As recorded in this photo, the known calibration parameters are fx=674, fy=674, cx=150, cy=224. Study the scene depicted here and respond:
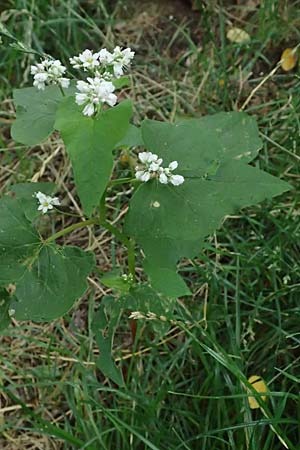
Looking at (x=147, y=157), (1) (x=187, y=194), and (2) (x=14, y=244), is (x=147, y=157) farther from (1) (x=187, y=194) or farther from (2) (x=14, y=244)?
(2) (x=14, y=244)

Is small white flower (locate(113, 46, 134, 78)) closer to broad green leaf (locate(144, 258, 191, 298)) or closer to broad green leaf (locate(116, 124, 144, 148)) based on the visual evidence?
broad green leaf (locate(116, 124, 144, 148))

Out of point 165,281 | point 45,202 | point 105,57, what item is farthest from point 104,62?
point 165,281

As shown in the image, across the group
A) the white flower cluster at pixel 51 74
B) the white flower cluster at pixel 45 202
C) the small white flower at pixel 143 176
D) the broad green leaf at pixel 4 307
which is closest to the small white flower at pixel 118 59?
the white flower cluster at pixel 51 74

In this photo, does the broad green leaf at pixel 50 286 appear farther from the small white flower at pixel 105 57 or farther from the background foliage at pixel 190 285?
the small white flower at pixel 105 57

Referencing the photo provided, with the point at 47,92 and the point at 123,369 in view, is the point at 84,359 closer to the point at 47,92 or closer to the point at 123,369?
the point at 123,369

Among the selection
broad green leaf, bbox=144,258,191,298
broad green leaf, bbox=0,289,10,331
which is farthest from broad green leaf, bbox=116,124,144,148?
broad green leaf, bbox=0,289,10,331

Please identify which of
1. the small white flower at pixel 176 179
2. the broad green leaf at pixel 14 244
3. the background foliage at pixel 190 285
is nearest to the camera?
the small white flower at pixel 176 179

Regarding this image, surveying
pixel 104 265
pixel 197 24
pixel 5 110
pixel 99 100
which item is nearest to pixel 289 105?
pixel 197 24

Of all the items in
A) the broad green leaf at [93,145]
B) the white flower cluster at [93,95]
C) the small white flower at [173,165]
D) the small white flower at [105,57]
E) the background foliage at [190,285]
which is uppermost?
the small white flower at [105,57]

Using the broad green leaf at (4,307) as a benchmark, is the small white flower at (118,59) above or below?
above
